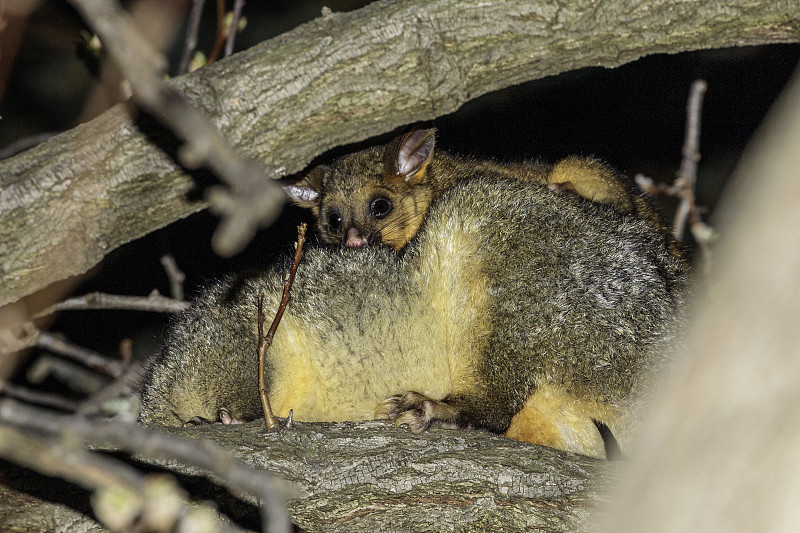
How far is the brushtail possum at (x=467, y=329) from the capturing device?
340 cm

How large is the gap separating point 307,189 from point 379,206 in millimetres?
707

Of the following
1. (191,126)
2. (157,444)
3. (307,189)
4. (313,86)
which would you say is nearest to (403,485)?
(313,86)

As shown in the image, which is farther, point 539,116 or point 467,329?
point 539,116

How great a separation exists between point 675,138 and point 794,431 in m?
6.52

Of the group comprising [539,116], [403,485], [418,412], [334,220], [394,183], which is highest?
[539,116]

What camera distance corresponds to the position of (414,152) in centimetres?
586

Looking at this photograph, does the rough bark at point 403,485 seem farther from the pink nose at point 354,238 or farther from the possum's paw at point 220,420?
the pink nose at point 354,238

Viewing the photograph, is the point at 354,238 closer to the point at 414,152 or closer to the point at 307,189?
the point at 414,152

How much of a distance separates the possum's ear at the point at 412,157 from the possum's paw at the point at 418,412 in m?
2.53

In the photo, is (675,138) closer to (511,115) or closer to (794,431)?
(511,115)

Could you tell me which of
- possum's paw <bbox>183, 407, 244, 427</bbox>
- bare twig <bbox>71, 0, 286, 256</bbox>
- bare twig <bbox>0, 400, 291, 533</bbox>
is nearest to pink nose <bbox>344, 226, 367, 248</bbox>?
possum's paw <bbox>183, 407, 244, 427</bbox>

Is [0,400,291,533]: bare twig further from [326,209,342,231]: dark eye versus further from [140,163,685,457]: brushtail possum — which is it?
[326,209,342,231]: dark eye

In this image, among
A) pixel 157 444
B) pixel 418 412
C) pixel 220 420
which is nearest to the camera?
pixel 157 444

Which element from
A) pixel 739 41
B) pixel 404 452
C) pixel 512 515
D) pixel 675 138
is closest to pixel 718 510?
pixel 512 515
